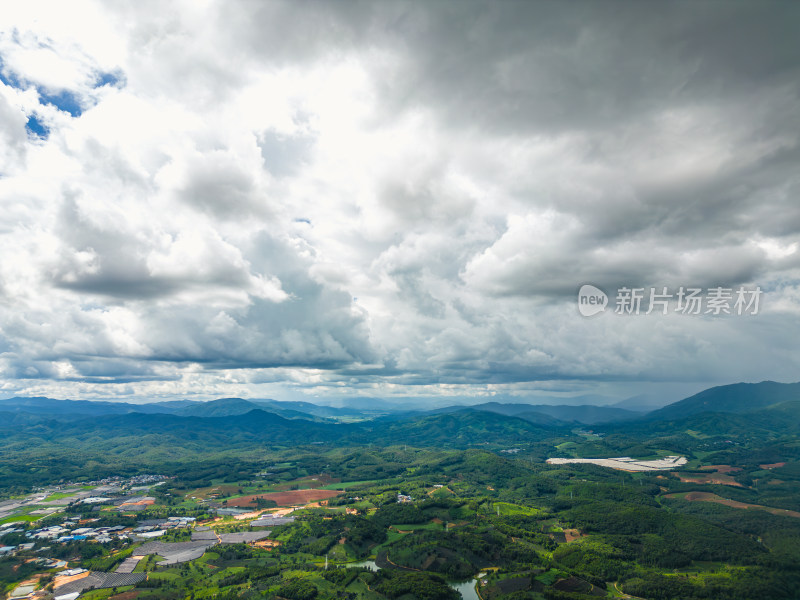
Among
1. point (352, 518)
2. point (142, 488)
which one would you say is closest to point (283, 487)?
point (142, 488)

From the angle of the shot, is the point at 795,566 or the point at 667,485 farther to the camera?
the point at 667,485

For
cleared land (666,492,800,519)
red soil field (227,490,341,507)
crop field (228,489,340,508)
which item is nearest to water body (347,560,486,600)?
crop field (228,489,340,508)

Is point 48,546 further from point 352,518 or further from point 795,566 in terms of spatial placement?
point 795,566

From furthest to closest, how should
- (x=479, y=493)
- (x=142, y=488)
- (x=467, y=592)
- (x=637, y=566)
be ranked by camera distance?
(x=142, y=488), (x=479, y=493), (x=637, y=566), (x=467, y=592)

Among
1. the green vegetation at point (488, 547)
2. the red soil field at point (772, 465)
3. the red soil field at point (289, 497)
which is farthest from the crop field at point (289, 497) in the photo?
the red soil field at point (772, 465)

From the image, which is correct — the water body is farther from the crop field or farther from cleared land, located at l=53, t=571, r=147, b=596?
the crop field

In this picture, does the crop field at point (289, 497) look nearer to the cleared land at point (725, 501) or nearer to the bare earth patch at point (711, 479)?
the cleared land at point (725, 501)

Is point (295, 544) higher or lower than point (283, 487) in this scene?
higher

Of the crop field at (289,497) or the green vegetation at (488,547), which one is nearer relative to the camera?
the green vegetation at (488,547)
